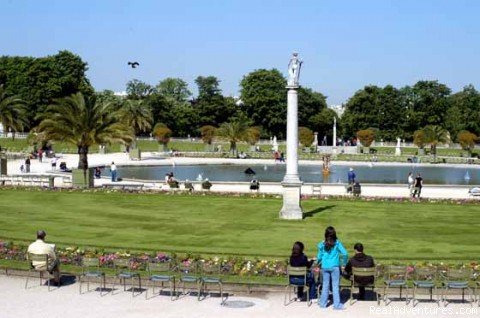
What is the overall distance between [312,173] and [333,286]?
48.3m

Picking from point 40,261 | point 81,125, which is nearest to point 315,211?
point 40,261

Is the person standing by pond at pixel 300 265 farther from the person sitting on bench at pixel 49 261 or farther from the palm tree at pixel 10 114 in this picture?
the palm tree at pixel 10 114

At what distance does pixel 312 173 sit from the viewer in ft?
201

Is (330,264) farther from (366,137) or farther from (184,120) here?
(184,120)

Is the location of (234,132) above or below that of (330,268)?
above

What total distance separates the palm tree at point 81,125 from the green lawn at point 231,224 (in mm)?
7943

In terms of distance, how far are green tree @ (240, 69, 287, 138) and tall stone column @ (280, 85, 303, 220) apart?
8734cm

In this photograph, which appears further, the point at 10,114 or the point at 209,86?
the point at 209,86

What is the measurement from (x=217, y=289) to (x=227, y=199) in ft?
60.6

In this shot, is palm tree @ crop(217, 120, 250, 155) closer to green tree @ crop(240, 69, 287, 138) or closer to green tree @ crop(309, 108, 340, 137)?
green tree @ crop(240, 69, 287, 138)

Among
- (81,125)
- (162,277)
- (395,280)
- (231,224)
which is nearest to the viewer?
(395,280)

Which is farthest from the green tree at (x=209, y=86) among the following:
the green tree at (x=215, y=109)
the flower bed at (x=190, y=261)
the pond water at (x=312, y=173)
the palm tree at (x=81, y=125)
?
the flower bed at (x=190, y=261)

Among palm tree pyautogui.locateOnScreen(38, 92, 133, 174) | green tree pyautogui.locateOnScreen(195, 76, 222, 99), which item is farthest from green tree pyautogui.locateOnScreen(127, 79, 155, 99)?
palm tree pyautogui.locateOnScreen(38, 92, 133, 174)

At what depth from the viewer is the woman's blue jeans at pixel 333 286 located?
13.1 metres
